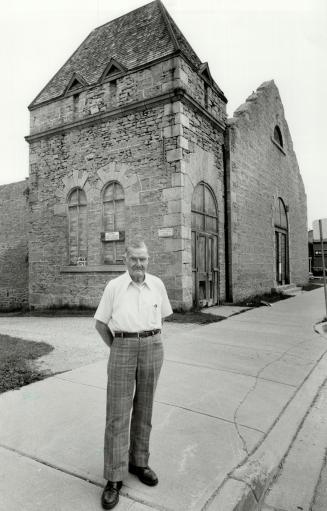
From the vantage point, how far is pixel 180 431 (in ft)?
10.9

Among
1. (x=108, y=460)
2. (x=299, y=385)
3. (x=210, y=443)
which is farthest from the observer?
(x=299, y=385)

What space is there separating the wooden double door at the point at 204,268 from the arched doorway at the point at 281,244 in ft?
22.4

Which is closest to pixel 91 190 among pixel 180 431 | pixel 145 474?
pixel 180 431

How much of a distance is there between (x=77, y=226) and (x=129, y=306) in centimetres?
1003

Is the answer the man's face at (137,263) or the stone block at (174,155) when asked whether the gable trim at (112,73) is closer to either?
the stone block at (174,155)

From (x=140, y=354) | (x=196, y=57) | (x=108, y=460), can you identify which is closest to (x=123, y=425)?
(x=108, y=460)

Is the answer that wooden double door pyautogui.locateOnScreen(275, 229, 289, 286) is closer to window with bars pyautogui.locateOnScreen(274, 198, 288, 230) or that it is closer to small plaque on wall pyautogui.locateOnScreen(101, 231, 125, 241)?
window with bars pyautogui.locateOnScreen(274, 198, 288, 230)

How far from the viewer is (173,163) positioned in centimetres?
1029

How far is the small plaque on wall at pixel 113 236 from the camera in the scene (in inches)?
437

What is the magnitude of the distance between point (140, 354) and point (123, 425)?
495 mm

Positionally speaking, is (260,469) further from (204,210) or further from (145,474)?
(204,210)

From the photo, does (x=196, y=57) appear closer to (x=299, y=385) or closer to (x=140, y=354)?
(x=299, y=385)

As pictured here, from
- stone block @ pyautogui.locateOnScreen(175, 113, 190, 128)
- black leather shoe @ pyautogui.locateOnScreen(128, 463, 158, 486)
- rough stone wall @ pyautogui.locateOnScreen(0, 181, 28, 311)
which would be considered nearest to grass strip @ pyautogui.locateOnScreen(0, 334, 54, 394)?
black leather shoe @ pyautogui.locateOnScreen(128, 463, 158, 486)

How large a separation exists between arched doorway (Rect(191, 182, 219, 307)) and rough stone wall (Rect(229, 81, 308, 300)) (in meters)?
1.04
